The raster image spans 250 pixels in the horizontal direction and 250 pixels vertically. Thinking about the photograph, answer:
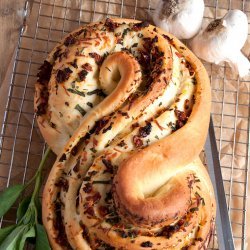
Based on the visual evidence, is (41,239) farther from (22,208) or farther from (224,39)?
(224,39)

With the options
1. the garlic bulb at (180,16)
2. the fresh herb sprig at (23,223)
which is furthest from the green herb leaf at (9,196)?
the garlic bulb at (180,16)

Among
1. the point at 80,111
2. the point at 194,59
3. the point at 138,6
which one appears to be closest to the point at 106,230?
the point at 80,111

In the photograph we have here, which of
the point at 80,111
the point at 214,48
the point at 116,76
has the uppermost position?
the point at 214,48

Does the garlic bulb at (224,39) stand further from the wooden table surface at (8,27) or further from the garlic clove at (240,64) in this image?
the wooden table surface at (8,27)

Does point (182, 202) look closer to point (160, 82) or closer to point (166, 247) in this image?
point (166, 247)

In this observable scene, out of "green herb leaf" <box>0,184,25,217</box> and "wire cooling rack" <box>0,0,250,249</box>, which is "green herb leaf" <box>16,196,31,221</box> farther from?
"wire cooling rack" <box>0,0,250,249</box>

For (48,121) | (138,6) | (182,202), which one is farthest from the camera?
(138,6)
